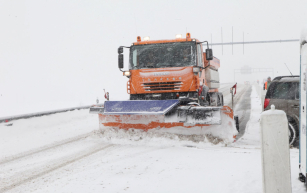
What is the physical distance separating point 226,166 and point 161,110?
254 centimetres

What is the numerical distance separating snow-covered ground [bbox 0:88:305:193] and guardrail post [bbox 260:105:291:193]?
78 cm

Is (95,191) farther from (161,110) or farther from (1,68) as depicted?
(1,68)

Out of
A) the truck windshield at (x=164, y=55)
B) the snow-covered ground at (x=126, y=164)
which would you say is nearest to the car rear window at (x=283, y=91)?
the snow-covered ground at (x=126, y=164)

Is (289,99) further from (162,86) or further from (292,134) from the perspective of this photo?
(162,86)

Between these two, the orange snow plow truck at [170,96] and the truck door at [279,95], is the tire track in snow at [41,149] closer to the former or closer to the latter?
the orange snow plow truck at [170,96]

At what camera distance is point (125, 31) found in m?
90.6

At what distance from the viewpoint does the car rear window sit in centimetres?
692

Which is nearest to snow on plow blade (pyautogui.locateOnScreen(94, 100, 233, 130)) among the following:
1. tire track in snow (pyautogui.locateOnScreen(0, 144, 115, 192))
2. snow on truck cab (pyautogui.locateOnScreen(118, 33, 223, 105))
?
snow on truck cab (pyautogui.locateOnScreen(118, 33, 223, 105))

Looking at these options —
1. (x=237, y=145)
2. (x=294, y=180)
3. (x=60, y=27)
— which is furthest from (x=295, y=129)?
(x=60, y=27)

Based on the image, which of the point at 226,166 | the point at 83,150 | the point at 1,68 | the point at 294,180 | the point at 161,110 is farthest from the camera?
the point at 1,68

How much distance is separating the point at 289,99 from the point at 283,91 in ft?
0.84

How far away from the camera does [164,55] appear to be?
9047mm

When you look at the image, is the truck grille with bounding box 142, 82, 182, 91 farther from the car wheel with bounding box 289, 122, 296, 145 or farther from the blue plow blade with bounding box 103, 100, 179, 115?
the car wheel with bounding box 289, 122, 296, 145

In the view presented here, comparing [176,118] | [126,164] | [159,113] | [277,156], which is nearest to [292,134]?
[176,118]
